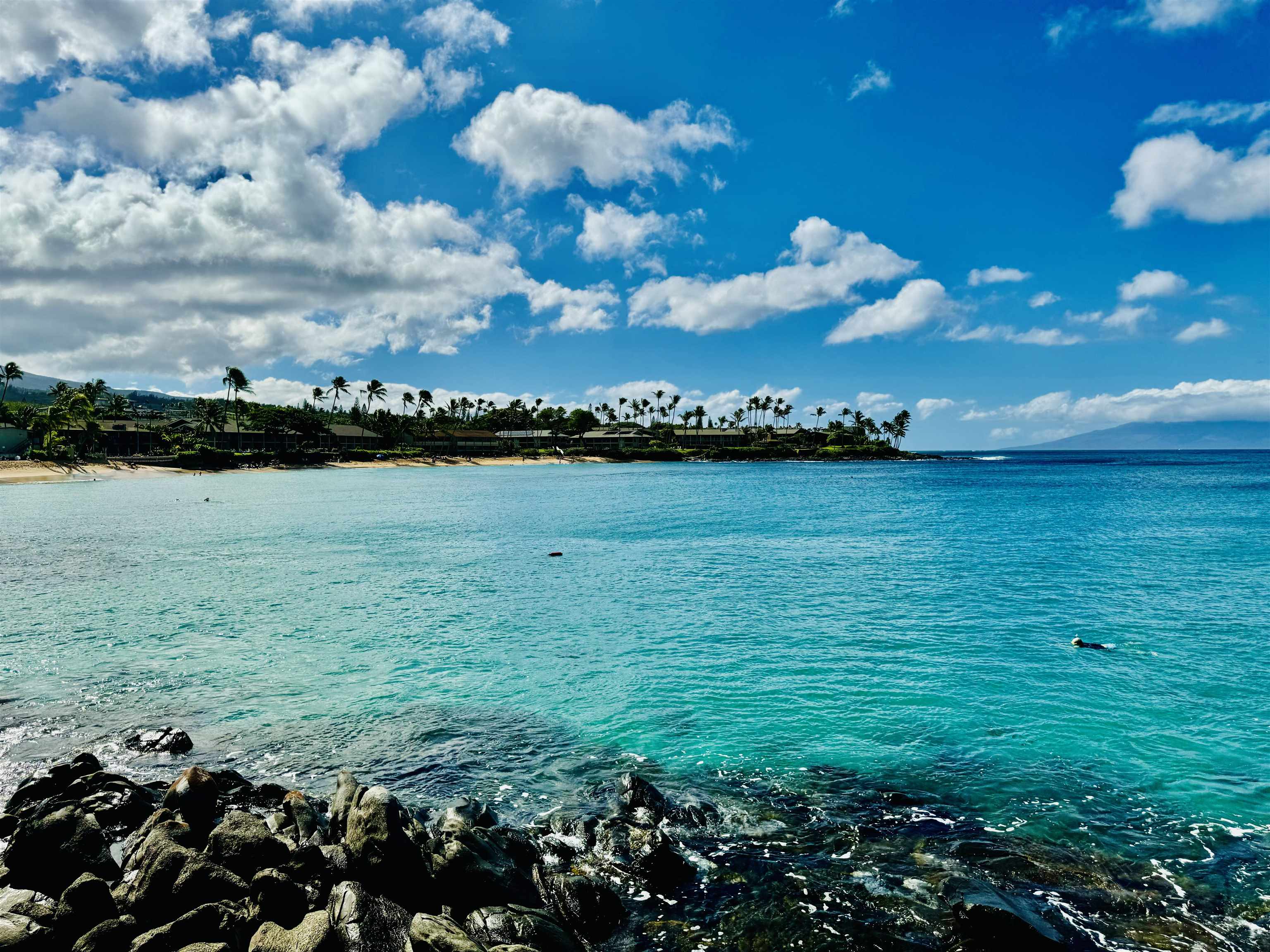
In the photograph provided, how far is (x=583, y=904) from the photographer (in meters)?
8.56

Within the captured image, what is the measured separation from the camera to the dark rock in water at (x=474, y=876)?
8.47 m

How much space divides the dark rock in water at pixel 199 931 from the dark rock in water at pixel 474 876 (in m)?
2.19

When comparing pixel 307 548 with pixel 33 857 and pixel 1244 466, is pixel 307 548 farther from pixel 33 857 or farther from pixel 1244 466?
pixel 1244 466

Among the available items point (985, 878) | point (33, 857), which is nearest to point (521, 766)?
point (33, 857)

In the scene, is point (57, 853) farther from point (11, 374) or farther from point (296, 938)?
point (11, 374)

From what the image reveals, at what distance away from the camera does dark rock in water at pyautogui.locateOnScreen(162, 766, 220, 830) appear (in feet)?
33.0

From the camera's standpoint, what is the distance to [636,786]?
11656mm

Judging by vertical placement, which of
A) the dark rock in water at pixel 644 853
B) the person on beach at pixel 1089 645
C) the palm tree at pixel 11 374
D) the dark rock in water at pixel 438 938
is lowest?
the person on beach at pixel 1089 645

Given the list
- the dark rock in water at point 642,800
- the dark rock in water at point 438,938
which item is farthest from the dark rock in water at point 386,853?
the dark rock in water at point 642,800

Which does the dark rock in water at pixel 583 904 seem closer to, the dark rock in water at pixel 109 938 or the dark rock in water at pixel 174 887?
the dark rock in water at pixel 174 887

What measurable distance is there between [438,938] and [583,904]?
7.11ft

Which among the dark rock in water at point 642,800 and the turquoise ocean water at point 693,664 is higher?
the dark rock in water at point 642,800

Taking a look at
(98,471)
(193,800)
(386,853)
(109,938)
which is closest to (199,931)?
(109,938)

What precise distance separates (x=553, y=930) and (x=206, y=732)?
11.1 metres
